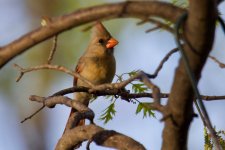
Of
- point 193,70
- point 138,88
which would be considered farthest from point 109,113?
point 193,70

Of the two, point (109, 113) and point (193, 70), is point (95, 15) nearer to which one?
point (193, 70)

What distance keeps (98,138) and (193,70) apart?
2.07 ft

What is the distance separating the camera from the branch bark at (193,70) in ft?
4.94

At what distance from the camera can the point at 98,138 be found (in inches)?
83.2

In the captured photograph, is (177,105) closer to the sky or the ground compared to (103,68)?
closer to the ground

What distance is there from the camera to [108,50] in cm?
500

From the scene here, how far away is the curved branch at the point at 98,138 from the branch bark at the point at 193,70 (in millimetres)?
282

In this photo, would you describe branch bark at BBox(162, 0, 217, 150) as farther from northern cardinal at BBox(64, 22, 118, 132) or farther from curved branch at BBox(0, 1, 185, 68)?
northern cardinal at BBox(64, 22, 118, 132)

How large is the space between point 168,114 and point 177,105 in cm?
3

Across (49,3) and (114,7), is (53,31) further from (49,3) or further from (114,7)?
A: (49,3)

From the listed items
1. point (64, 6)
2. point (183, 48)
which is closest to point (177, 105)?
point (183, 48)

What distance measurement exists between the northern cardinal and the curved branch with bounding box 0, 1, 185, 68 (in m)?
2.99

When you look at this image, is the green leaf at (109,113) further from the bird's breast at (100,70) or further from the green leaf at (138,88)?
the bird's breast at (100,70)

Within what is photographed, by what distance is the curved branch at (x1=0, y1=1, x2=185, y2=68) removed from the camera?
1.58 meters
